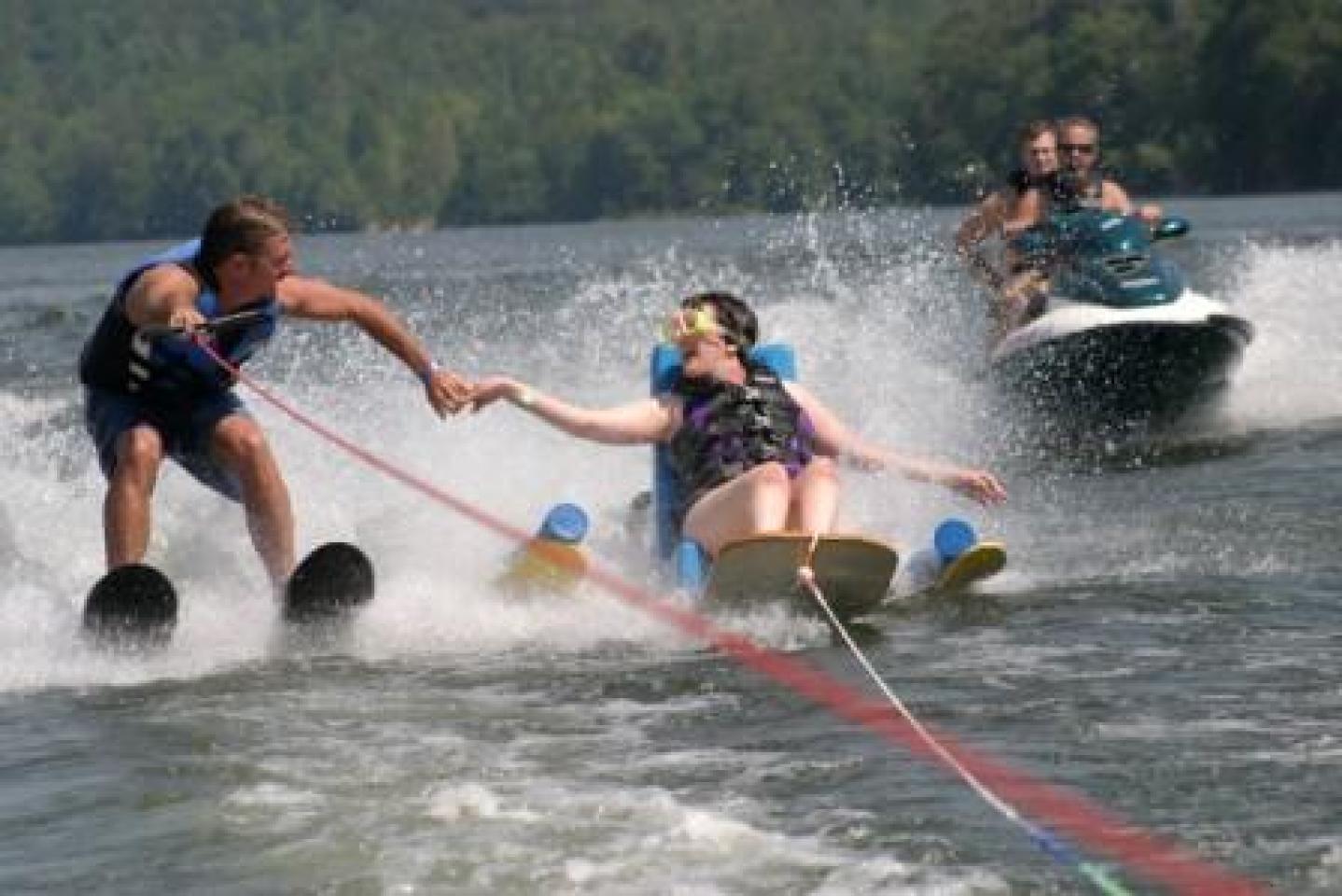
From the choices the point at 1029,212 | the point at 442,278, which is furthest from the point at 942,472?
the point at 442,278

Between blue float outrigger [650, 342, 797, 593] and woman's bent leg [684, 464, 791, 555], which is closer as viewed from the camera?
woman's bent leg [684, 464, 791, 555]

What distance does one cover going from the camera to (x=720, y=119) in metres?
136

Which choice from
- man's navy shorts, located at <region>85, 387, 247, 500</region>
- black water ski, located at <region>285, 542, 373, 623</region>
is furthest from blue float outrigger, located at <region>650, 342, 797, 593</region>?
man's navy shorts, located at <region>85, 387, 247, 500</region>

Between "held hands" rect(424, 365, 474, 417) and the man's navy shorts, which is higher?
"held hands" rect(424, 365, 474, 417)

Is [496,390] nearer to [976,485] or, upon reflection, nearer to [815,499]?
[815,499]

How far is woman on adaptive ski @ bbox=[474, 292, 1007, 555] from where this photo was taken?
8.54 meters

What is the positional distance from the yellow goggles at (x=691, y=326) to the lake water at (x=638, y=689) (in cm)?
85

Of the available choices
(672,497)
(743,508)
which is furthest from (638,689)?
(672,497)

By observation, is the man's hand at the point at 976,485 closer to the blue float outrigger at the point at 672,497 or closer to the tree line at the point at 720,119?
the blue float outrigger at the point at 672,497

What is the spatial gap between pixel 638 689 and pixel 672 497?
1434mm

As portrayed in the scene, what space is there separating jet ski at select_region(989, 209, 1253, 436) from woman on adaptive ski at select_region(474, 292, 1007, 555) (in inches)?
193

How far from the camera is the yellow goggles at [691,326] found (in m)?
8.92

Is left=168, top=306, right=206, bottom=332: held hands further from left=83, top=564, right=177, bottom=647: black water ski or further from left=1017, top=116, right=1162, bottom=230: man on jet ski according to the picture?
left=1017, top=116, right=1162, bottom=230: man on jet ski

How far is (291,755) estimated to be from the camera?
701 centimetres
